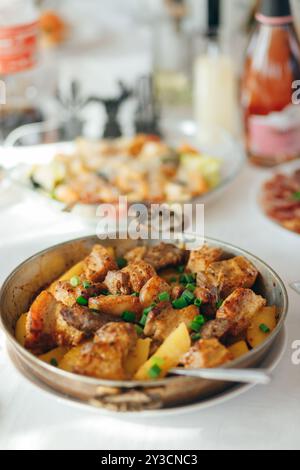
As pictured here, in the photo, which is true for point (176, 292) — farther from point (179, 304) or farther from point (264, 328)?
point (264, 328)

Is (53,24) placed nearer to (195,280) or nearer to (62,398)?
(195,280)

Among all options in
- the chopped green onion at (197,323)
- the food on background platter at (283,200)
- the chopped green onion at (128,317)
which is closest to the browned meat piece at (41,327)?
the chopped green onion at (128,317)

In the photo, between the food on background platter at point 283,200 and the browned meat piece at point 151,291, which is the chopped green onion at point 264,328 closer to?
the browned meat piece at point 151,291

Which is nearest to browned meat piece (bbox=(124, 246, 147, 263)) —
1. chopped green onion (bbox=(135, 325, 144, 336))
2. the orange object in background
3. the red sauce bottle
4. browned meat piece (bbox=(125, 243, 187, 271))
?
browned meat piece (bbox=(125, 243, 187, 271))

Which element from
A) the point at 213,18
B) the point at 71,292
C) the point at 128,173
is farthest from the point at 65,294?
the point at 213,18

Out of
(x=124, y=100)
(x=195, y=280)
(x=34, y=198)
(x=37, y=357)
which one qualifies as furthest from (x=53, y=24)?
A: (x=37, y=357)

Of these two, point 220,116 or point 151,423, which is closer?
point 151,423
